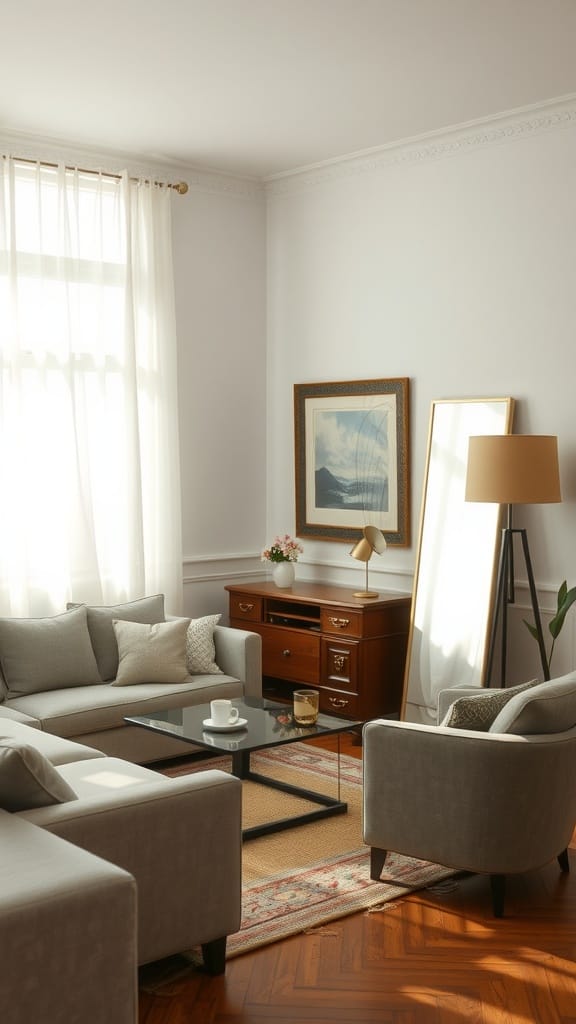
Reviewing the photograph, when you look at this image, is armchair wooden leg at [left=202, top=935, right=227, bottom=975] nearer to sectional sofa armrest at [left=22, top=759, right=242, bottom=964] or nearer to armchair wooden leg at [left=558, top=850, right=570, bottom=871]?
sectional sofa armrest at [left=22, top=759, right=242, bottom=964]

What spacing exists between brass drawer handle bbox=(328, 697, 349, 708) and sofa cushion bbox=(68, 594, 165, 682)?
107 centimetres

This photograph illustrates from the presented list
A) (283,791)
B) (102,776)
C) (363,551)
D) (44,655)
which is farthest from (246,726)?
(363,551)

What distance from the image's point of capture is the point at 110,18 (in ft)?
14.3

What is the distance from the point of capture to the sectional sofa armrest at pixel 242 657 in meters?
5.81

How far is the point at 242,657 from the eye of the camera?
5812mm

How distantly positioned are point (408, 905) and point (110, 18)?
3627 mm

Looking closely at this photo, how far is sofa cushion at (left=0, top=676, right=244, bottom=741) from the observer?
5.02m

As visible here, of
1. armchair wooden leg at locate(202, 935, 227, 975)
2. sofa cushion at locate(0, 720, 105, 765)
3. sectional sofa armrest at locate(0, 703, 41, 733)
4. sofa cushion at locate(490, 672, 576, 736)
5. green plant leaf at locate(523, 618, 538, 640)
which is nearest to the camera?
armchair wooden leg at locate(202, 935, 227, 975)

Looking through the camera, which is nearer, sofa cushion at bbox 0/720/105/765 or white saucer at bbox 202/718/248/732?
sofa cushion at bbox 0/720/105/765

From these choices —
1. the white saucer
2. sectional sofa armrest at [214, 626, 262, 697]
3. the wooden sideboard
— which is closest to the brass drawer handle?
the wooden sideboard

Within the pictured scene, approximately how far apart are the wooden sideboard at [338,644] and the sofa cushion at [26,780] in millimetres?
3046

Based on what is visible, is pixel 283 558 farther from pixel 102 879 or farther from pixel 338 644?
pixel 102 879

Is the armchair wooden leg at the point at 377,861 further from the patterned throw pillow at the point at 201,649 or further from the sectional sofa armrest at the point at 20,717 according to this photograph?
the patterned throw pillow at the point at 201,649

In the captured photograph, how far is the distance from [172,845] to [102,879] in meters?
0.67
